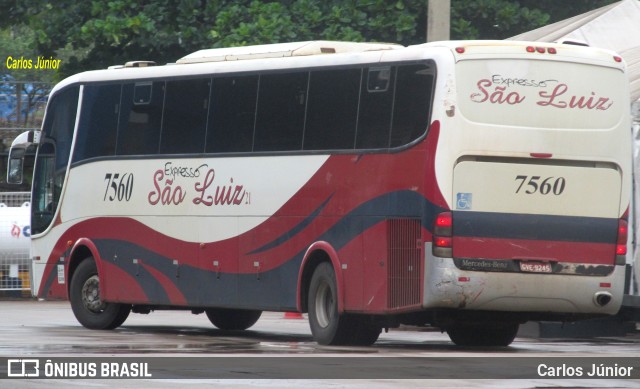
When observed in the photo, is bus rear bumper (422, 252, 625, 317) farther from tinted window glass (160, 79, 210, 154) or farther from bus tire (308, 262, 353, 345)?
tinted window glass (160, 79, 210, 154)

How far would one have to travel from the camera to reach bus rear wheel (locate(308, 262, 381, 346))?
17266 millimetres

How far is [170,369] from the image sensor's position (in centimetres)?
1305

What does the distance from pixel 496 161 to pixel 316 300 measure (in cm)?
281

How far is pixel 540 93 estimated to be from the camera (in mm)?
16438

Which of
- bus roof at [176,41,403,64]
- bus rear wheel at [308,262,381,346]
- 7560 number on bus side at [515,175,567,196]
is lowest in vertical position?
bus rear wheel at [308,262,381,346]

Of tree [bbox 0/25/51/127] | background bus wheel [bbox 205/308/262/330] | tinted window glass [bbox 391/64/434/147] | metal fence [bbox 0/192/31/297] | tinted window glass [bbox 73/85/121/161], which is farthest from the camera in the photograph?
tree [bbox 0/25/51/127]

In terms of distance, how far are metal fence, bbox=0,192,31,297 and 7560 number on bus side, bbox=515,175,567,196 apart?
15570 mm

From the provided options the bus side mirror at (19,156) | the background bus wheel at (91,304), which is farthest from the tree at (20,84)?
the background bus wheel at (91,304)

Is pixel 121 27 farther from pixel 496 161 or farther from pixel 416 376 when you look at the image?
pixel 416 376

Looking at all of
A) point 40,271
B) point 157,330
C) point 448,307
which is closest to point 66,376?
point 448,307

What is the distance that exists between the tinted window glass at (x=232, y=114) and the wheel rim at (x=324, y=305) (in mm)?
2133

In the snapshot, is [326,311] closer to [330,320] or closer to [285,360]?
[330,320]

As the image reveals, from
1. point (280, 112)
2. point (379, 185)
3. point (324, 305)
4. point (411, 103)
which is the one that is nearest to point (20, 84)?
point (280, 112)

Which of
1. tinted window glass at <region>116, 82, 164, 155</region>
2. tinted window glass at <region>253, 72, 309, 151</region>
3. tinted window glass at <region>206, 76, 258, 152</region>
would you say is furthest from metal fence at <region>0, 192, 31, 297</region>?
tinted window glass at <region>253, 72, 309, 151</region>
